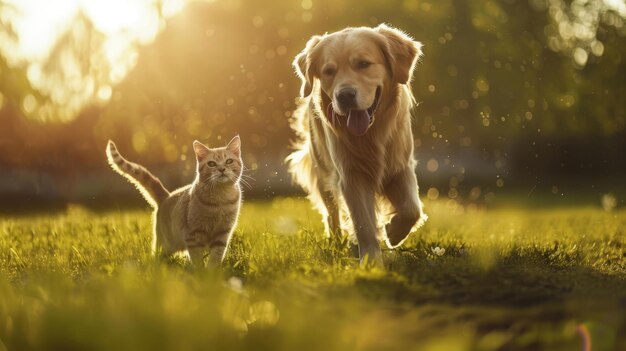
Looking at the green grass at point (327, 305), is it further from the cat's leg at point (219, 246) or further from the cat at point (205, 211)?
the cat at point (205, 211)

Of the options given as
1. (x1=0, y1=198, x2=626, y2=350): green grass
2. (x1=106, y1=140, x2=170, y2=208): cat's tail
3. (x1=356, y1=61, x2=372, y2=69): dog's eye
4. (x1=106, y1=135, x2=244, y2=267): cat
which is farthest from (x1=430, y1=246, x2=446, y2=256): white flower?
(x1=106, y1=140, x2=170, y2=208): cat's tail

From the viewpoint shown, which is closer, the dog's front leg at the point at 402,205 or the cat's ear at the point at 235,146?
the dog's front leg at the point at 402,205

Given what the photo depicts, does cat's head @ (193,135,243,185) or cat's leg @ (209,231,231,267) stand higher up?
cat's head @ (193,135,243,185)

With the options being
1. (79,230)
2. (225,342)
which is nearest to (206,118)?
(79,230)

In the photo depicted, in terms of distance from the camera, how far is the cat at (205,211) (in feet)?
16.5

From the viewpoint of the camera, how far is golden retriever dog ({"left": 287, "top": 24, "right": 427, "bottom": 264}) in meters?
4.86

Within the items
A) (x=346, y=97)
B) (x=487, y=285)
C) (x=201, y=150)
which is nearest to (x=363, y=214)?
(x=346, y=97)

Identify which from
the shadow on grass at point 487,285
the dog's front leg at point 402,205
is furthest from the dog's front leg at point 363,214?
the shadow on grass at point 487,285

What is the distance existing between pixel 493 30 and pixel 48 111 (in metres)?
10.3

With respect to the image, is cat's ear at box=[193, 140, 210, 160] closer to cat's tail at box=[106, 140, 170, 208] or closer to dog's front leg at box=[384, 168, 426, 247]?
cat's tail at box=[106, 140, 170, 208]

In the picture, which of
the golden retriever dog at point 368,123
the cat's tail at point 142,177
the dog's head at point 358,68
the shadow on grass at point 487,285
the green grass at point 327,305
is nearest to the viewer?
the green grass at point 327,305

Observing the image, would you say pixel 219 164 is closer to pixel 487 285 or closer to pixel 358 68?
pixel 358 68

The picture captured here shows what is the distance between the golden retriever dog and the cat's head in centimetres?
75

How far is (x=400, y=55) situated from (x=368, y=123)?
60 cm
